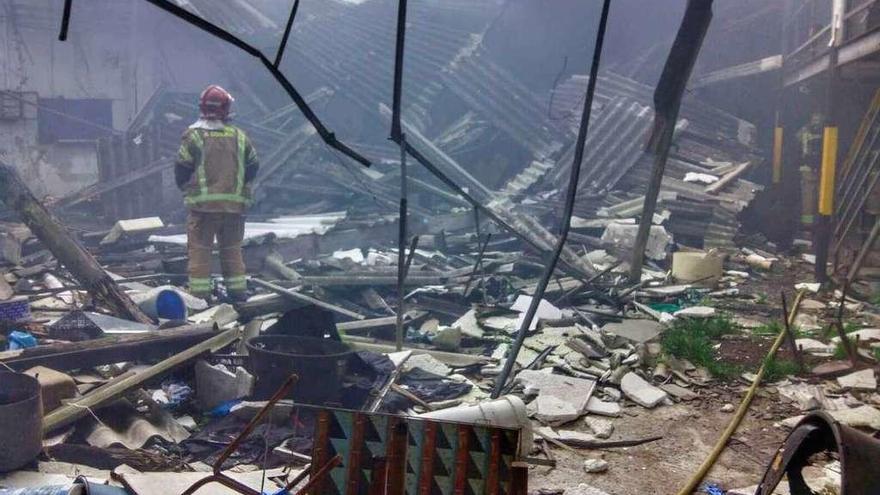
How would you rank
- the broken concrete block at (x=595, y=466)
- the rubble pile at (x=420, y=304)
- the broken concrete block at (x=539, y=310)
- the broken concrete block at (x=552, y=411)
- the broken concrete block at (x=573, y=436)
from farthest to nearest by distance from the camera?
1. the broken concrete block at (x=539, y=310)
2. the broken concrete block at (x=552, y=411)
3. the broken concrete block at (x=573, y=436)
4. the rubble pile at (x=420, y=304)
5. the broken concrete block at (x=595, y=466)

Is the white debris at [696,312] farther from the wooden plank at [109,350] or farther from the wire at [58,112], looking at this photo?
the wire at [58,112]

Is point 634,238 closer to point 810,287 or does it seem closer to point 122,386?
point 810,287

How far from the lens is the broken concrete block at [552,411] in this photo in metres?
5.11

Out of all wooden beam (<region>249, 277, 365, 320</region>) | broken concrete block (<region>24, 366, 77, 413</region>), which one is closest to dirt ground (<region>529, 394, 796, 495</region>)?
broken concrete block (<region>24, 366, 77, 413</region>)

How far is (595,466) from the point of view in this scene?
14.6 feet

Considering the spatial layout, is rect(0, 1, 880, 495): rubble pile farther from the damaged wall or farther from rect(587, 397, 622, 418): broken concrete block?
the damaged wall

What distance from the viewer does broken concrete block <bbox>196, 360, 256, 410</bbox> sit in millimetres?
4961

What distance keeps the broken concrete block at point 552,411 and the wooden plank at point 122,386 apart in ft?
7.89

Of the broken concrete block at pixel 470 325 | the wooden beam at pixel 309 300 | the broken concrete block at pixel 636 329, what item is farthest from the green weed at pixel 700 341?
the wooden beam at pixel 309 300

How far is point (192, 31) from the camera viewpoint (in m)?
17.6

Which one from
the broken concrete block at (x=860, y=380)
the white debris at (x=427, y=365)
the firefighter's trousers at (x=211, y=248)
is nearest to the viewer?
the broken concrete block at (x=860, y=380)

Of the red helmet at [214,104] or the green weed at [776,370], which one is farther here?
the red helmet at [214,104]

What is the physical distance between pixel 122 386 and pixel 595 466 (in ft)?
9.88

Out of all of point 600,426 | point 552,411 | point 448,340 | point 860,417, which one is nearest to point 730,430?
point 600,426
